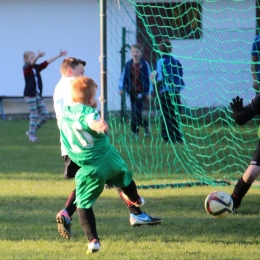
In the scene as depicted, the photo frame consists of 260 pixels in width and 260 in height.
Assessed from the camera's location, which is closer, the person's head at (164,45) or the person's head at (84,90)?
the person's head at (84,90)

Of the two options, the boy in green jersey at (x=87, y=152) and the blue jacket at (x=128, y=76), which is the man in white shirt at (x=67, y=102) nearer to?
the boy in green jersey at (x=87, y=152)

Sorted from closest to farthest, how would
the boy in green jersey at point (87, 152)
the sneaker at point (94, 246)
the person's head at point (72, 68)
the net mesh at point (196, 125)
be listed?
the sneaker at point (94, 246) < the boy in green jersey at point (87, 152) < the person's head at point (72, 68) < the net mesh at point (196, 125)

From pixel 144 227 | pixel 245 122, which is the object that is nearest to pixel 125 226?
pixel 144 227

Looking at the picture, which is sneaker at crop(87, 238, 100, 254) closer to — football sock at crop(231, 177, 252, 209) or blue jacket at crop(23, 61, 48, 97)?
football sock at crop(231, 177, 252, 209)

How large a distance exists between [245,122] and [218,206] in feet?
2.58

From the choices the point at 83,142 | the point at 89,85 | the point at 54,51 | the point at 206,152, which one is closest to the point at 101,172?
the point at 83,142

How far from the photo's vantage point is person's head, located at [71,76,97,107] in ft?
16.8

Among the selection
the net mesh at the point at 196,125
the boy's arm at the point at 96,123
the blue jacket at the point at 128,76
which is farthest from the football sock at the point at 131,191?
the blue jacket at the point at 128,76

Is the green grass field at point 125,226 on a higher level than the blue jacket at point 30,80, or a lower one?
lower

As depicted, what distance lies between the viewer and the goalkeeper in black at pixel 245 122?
5961 millimetres

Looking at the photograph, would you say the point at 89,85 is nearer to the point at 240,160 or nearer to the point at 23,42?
the point at 240,160

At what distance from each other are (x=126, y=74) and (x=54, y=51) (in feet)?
21.5

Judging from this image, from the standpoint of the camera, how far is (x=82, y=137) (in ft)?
16.7

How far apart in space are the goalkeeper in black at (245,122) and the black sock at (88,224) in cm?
173
